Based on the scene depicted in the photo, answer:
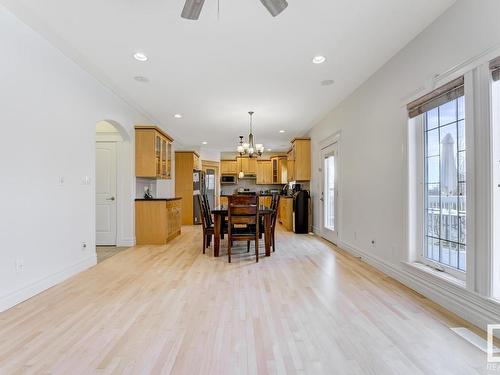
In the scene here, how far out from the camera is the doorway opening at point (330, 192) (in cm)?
491

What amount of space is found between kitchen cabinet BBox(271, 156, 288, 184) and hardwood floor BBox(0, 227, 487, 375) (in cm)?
639

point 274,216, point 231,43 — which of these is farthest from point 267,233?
point 231,43

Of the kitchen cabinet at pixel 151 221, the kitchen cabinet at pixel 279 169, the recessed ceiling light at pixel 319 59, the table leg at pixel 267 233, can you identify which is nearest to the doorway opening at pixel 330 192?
the table leg at pixel 267 233

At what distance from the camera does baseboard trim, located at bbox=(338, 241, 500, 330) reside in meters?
1.83

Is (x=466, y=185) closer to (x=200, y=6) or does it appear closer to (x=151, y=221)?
(x=200, y=6)

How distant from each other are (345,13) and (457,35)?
37.4 inches

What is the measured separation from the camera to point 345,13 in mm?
2295

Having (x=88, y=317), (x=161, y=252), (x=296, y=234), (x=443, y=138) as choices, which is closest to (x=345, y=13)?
(x=443, y=138)

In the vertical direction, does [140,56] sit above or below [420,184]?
above

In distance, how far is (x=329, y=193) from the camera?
5477 millimetres

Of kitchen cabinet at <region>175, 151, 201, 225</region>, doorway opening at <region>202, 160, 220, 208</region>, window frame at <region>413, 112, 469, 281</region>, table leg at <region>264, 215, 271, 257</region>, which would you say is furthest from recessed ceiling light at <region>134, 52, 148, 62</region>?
doorway opening at <region>202, 160, 220, 208</region>

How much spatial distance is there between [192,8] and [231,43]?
990 mm

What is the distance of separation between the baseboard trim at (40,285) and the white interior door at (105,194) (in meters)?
1.37

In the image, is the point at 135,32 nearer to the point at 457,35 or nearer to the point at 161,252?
the point at 457,35
